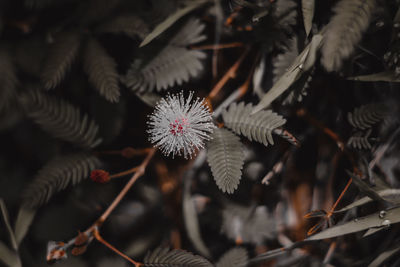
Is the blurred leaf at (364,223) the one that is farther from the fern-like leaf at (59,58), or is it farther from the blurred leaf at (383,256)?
the fern-like leaf at (59,58)

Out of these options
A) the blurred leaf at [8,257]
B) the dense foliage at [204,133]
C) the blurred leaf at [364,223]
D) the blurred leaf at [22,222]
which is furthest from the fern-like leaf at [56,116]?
the blurred leaf at [364,223]

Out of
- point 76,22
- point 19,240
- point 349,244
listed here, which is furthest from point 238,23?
point 19,240

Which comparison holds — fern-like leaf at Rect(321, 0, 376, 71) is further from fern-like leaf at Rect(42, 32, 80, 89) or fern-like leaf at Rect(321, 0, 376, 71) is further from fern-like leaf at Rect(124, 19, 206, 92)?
fern-like leaf at Rect(42, 32, 80, 89)

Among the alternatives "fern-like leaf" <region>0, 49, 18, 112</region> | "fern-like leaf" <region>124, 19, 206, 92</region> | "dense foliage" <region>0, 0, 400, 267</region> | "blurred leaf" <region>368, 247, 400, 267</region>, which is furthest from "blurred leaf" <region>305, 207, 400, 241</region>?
"fern-like leaf" <region>0, 49, 18, 112</region>

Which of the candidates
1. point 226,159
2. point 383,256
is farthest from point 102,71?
point 383,256

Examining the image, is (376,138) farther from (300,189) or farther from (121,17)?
(121,17)

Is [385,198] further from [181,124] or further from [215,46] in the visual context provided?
[215,46]
